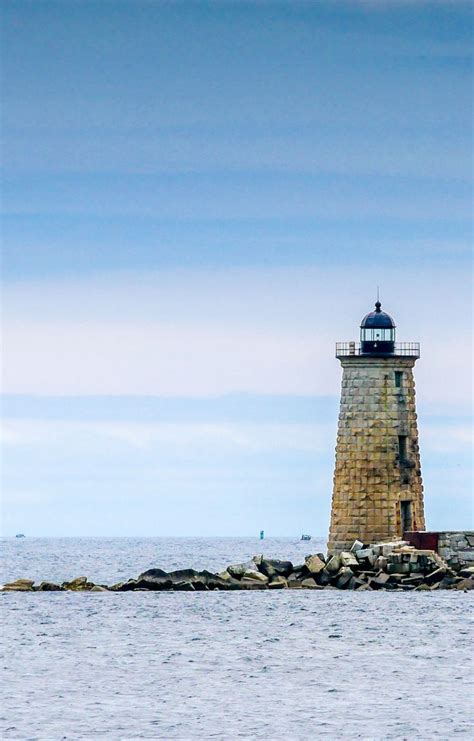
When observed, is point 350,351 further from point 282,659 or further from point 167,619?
point 282,659

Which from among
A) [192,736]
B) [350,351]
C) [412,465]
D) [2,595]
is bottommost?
[192,736]

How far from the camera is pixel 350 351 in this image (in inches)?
2160

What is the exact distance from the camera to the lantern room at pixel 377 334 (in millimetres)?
54844

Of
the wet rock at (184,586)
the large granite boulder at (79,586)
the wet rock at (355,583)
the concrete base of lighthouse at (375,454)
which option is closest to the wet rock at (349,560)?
the wet rock at (355,583)

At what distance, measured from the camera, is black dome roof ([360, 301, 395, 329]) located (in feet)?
181

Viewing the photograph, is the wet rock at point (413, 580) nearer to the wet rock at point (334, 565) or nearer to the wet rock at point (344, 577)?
the wet rock at point (344, 577)

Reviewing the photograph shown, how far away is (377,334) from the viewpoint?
55.2 metres

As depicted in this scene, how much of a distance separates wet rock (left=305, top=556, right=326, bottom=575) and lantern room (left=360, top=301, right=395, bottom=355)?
6.49m

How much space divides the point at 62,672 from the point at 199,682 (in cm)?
327

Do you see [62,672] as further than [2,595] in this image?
No

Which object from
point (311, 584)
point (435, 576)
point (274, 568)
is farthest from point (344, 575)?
point (274, 568)

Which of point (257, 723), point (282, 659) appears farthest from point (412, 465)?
point (257, 723)

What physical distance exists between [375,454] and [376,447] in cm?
21

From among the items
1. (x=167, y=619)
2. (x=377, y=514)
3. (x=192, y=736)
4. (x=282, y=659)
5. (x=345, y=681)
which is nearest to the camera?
(x=192, y=736)
